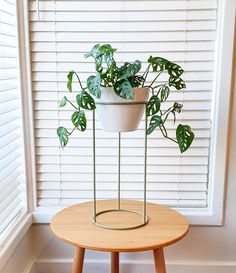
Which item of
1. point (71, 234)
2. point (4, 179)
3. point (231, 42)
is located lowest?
point (71, 234)

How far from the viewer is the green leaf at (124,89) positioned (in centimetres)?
112

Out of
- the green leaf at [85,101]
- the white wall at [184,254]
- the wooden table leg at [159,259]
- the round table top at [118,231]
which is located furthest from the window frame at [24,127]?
the wooden table leg at [159,259]

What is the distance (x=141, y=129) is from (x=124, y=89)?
19.6 inches

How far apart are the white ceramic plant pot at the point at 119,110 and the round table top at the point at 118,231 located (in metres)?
0.39

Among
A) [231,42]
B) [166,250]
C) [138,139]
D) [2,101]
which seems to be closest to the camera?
[2,101]

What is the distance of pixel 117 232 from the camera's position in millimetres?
1268

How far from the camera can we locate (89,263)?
5.73ft

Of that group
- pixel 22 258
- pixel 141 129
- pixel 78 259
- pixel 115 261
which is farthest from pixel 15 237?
pixel 141 129

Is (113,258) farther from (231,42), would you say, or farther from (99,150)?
(231,42)

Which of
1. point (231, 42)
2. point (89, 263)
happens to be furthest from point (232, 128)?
point (89, 263)

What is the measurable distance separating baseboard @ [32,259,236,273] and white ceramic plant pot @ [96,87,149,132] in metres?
0.84

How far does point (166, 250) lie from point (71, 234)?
67 centimetres

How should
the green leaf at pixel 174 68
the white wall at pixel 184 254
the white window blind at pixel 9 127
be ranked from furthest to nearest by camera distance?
the white wall at pixel 184 254
the white window blind at pixel 9 127
the green leaf at pixel 174 68

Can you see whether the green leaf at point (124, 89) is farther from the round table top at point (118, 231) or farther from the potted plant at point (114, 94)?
the round table top at point (118, 231)
